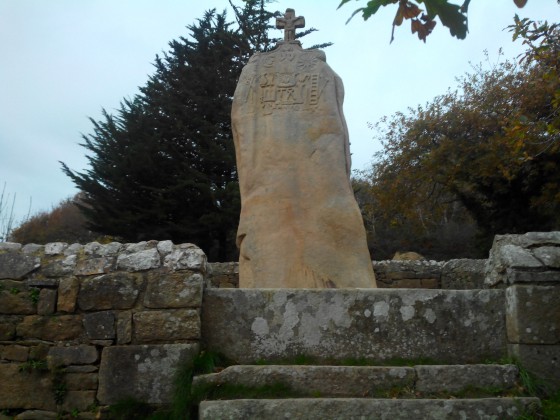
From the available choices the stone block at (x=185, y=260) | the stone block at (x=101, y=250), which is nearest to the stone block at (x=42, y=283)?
the stone block at (x=101, y=250)

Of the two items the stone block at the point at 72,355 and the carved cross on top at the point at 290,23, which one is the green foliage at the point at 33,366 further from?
the carved cross on top at the point at 290,23

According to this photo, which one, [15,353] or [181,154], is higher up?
[181,154]

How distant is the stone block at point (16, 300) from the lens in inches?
154

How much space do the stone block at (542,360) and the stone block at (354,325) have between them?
0.18 meters

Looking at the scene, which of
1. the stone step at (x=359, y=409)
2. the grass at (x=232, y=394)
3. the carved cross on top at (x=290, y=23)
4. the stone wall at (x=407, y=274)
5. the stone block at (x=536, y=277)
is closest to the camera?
the stone step at (x=359, y=409)

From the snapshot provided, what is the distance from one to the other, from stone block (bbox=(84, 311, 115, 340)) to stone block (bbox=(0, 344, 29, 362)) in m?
0.42

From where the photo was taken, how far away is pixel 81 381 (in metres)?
3.71

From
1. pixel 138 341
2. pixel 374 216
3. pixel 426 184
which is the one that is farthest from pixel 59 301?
pixel 374 216

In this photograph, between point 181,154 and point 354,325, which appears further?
point 181,154

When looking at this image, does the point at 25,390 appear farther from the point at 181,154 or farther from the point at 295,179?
the point at 181,154

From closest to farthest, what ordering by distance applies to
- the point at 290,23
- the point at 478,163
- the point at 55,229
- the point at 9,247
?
1. the point at 9,247
2. the point at 290,23
3. the point at 478,163
4. the point at 55,229

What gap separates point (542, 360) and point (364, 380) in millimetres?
1149

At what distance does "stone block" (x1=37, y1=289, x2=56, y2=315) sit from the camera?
3.89 metres

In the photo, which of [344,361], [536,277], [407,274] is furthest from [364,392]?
[407,274]
